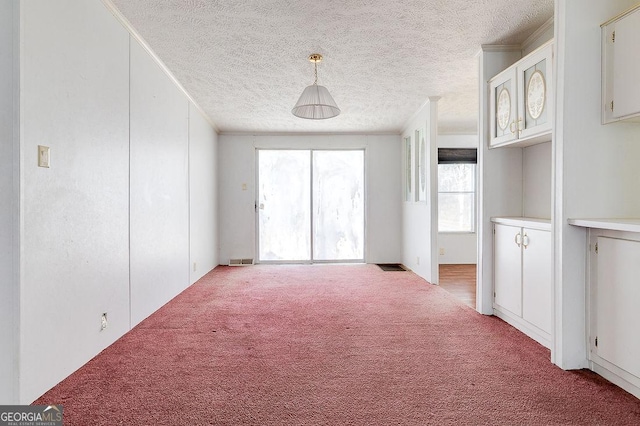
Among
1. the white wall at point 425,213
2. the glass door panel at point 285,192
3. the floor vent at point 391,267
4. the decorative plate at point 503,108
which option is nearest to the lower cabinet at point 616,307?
the decorative plate at point 503,108

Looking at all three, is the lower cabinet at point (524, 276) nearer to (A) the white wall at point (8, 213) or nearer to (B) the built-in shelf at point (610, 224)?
(B) the built-in shelf at point (610, 224)

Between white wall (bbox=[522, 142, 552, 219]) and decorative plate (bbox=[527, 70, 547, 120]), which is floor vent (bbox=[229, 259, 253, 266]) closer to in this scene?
white wall (bbox=[522, 142, 552, 219])

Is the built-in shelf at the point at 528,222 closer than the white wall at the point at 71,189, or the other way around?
the white wall at the point at 71,189

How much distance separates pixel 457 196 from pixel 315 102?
4.30 meters

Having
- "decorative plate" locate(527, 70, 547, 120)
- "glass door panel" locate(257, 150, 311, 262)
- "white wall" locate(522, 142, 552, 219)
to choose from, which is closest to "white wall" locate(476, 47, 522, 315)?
"white wall" locate(522, 142, 552, 219)

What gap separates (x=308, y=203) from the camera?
6.43 metres

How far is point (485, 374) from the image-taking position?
2.09m

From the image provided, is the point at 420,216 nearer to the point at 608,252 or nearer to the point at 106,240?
the point at 608,252

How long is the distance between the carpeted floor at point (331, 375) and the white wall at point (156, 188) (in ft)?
1.20

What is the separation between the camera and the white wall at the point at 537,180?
2.95 metres

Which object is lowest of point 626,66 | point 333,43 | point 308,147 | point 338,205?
point 338,205

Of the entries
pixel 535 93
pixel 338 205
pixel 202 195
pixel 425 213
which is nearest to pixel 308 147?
pixel 338 205

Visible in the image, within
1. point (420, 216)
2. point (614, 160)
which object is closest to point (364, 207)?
point (420, 216)

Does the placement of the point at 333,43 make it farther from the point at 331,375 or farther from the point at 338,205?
the point at 338,205
